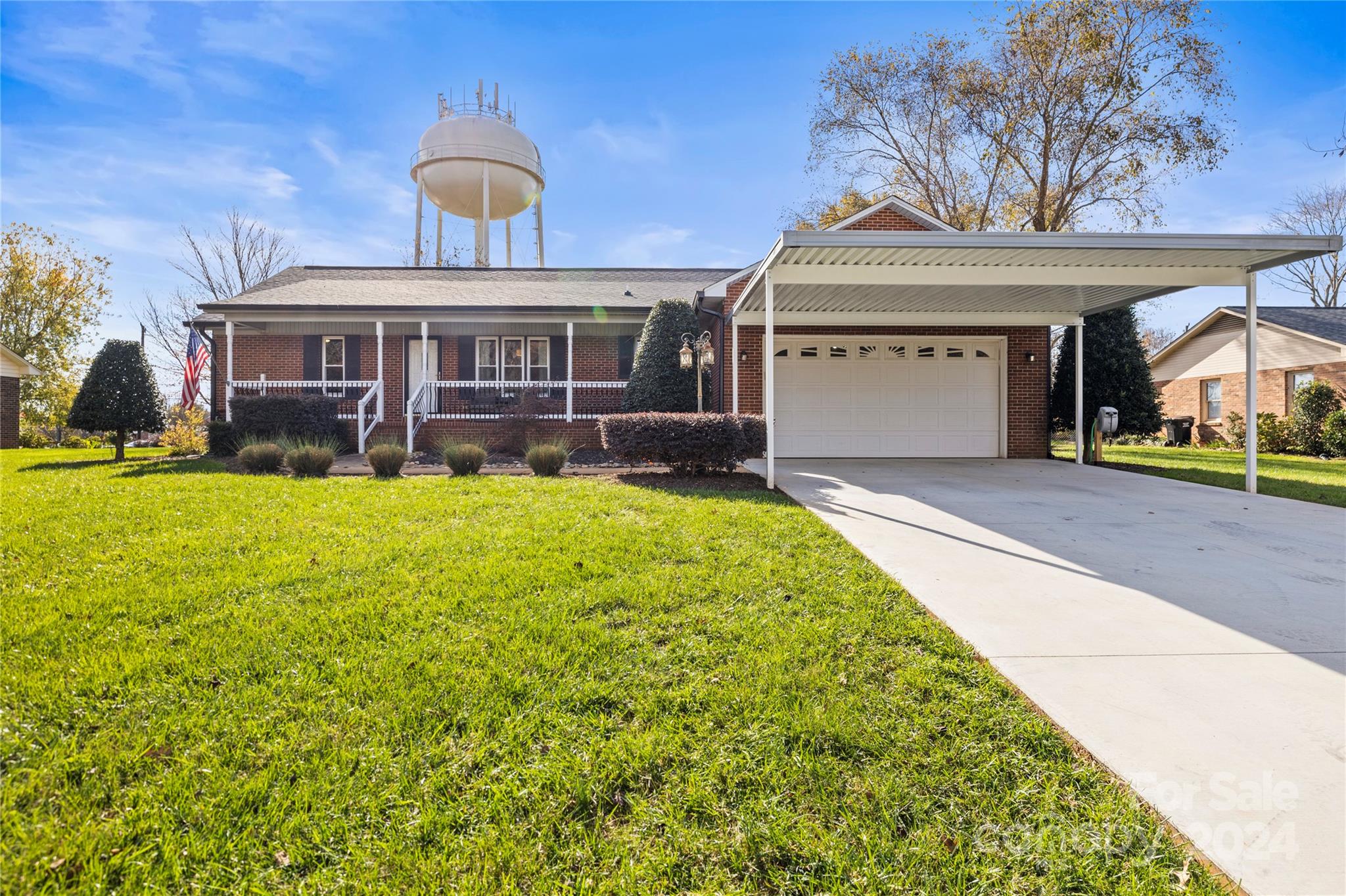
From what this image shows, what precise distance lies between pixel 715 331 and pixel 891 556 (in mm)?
8964

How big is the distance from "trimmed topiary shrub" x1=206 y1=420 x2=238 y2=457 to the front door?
3.92m

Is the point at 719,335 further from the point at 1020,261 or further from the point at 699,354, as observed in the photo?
the point at 1020,261

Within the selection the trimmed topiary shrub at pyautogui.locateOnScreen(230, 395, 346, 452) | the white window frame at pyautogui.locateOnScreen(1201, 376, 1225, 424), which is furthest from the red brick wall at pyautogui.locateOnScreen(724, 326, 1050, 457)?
the white window frame at pyautogui.locateOnScreen(1201, 376, 1225, 424)

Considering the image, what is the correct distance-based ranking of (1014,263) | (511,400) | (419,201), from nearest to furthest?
(1014,263)
(511,400)
(419,201)

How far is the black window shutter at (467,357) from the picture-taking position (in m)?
15.4

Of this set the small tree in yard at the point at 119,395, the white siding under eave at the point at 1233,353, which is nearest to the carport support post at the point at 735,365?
the small tree in yard at the point at 119,395

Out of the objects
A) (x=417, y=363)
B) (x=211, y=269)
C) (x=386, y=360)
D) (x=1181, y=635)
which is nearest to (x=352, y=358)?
(x=386, y=360)

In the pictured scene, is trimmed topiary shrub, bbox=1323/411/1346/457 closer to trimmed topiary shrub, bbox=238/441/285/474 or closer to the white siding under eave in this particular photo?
the white siding under eave

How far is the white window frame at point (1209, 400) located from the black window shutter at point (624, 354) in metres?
20.4

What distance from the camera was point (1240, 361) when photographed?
19438 mm

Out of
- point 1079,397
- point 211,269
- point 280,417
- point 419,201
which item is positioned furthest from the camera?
point 211,269

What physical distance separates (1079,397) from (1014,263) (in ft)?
15.6

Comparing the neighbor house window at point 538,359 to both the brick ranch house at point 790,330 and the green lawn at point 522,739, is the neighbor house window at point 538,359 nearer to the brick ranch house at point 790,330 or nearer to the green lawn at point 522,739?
the brick ranch house at point 790,330

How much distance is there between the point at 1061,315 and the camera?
38.1 ft
